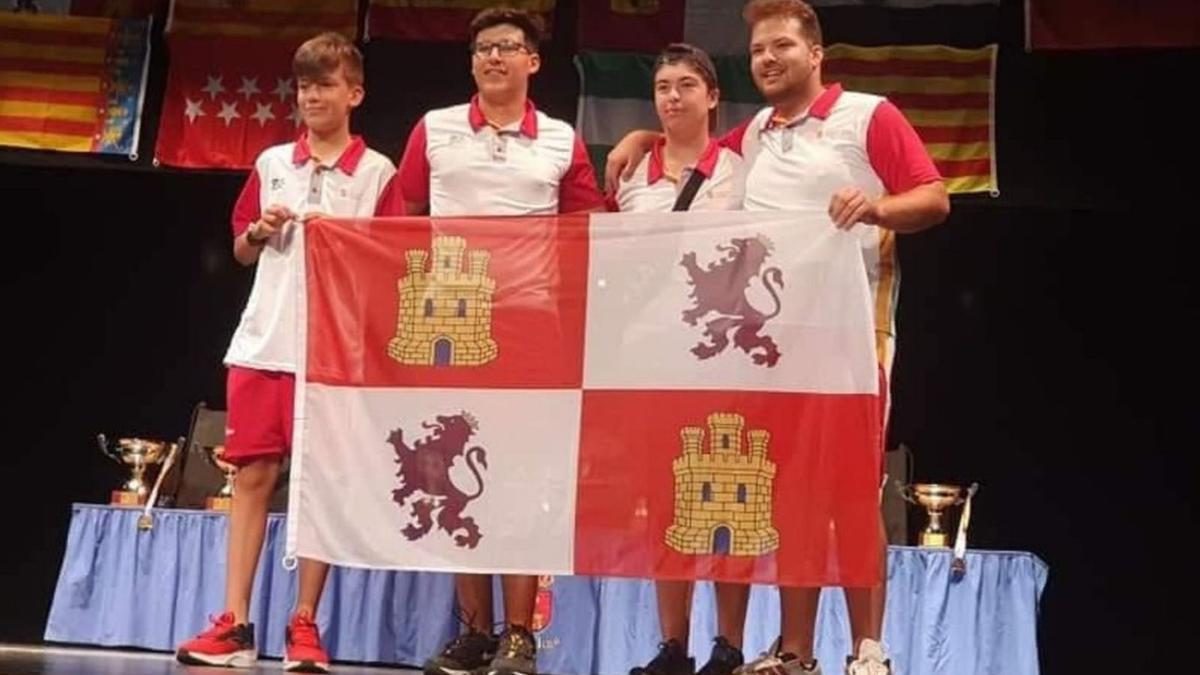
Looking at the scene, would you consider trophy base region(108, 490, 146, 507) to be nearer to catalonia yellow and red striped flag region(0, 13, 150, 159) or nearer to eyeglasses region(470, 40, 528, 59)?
catalonia yellow and red striped flag region(0, 13, 150, 159)

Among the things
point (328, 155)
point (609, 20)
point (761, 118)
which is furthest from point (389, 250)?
point (609, 20)

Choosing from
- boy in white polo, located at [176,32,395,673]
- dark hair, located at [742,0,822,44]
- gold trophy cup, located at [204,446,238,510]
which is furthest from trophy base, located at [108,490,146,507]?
dark hair, located at [742,0,822,44]

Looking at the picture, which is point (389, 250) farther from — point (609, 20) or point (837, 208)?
point (609, 20)

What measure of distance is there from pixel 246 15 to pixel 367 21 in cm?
52

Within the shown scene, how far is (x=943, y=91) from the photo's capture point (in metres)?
6.62

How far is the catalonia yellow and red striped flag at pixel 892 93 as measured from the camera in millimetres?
6555

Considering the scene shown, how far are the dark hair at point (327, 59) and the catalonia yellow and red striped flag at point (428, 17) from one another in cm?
275

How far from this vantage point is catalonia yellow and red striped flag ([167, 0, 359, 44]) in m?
6.98

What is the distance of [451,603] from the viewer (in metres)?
5.16

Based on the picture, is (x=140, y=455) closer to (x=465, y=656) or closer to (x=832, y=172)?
(x=465, y=656)

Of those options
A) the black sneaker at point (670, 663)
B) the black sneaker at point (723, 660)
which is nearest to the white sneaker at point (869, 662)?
the black sneaker at point (723, 660)

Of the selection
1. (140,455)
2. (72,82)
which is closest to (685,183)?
(140,455)

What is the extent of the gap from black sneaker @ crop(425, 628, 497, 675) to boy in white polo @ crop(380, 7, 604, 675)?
0.28 ft

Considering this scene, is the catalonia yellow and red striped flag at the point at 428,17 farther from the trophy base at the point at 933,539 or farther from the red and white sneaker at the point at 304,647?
the red and white sneaker at the point at 304,647
